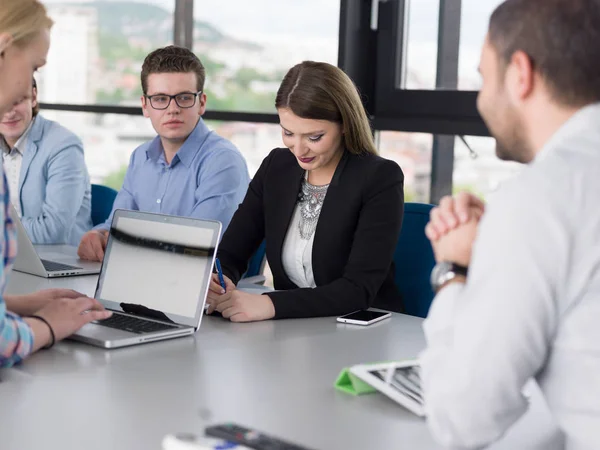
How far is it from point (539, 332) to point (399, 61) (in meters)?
2.85

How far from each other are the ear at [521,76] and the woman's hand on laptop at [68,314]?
989mm

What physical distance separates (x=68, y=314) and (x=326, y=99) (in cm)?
102

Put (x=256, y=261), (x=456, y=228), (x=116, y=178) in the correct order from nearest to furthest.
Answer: (x=456, y=228) → (x=256, y=261) → (x=116, y=178)

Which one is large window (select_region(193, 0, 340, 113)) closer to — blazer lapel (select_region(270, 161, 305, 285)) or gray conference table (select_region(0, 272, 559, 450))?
blazer lapel (select_region(270, 161, 305, 285))

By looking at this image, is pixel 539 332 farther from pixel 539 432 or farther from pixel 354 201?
pixel 354 201

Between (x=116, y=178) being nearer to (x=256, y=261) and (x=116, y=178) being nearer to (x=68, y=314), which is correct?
(x=256, y=261)

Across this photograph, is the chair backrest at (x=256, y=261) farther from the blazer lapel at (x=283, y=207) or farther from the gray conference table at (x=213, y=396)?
the gray conference table at (x=213, y=396)

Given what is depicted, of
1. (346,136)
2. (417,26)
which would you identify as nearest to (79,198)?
(346,136)

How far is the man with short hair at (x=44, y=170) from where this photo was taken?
327cm

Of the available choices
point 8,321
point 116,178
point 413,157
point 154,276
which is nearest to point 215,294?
point 154,276

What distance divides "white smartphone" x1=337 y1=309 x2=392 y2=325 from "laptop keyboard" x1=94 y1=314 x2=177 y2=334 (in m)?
0.43

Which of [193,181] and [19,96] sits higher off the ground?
[19,96]

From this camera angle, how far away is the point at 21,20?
1.43 m

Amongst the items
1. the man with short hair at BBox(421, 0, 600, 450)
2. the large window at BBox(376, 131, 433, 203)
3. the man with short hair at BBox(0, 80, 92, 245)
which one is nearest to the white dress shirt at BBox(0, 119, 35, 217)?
the man with short hair at BBox(0, 80, 92, 245)
